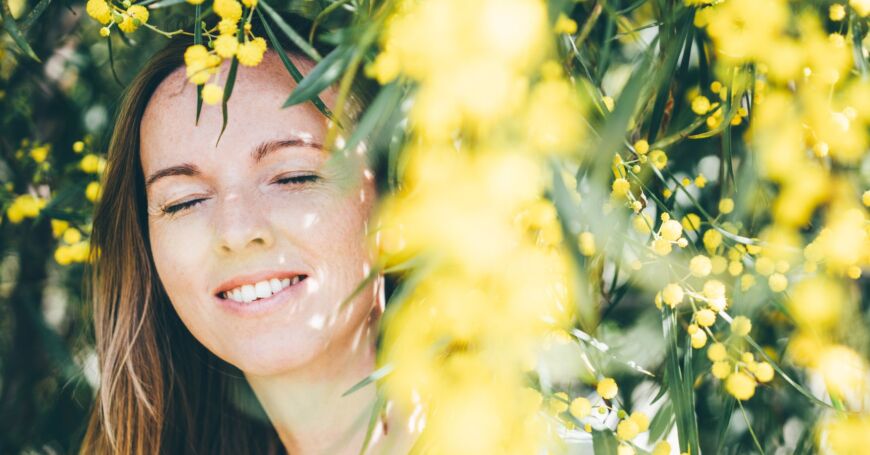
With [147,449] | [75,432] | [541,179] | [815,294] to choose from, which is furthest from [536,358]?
[75,432]

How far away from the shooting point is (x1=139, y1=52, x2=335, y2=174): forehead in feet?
2.90

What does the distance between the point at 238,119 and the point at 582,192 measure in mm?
410

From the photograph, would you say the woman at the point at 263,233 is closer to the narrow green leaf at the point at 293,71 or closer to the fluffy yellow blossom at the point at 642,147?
the narrow green leaf at the point at 293,71

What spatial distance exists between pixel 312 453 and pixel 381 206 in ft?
1.30

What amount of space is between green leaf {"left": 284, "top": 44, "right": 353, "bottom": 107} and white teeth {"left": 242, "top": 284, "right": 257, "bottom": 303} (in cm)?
27

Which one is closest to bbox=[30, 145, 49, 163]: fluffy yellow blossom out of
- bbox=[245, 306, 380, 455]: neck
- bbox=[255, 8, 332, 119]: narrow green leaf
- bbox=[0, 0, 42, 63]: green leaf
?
bbox=[0, 0, 42, 63]: green leaf

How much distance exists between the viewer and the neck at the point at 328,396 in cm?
102

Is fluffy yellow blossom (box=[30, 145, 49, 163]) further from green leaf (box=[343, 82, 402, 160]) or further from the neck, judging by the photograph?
green leaf (box=[343, 82, 402, 160])

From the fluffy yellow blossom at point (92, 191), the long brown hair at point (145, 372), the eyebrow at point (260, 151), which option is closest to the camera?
the eyebrow at point (260, 151)

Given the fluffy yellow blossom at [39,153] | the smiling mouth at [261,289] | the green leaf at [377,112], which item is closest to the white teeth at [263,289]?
the smiling mouth at [261,289]

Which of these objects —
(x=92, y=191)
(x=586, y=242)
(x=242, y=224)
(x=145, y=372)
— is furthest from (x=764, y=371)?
(x=92, y=191)

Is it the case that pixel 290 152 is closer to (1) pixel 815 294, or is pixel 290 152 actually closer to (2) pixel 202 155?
(2) pixel 202 155

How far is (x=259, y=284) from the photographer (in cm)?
91

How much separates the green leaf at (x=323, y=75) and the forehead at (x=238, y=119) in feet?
0.47
